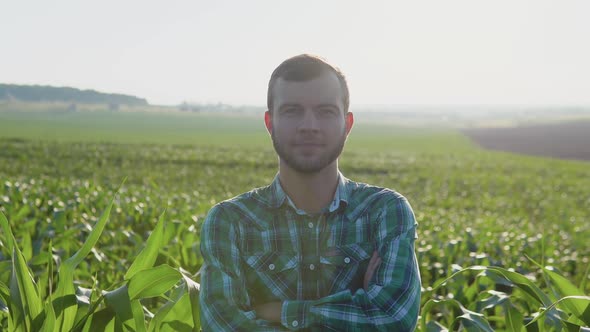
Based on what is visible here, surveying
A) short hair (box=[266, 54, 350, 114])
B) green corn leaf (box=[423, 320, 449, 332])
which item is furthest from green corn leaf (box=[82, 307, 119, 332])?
green corn leaf (box=[423, 320, 449, 332])

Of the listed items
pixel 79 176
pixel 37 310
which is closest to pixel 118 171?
pixel 79 176

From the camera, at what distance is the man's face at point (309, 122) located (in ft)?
6.63

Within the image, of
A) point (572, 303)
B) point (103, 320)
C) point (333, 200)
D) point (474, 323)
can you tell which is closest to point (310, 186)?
point (333, 200)

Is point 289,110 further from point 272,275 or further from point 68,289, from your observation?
point 68,289

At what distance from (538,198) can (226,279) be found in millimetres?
16181

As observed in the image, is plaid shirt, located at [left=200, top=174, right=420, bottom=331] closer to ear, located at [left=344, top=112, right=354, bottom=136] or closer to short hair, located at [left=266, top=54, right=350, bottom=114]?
ear, located at [left=344, top=112, right=354, bottom=136]

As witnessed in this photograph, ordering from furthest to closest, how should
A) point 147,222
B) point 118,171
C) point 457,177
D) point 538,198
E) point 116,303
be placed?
point 457,177
point 118,171
point 538,198
point 147,222
point 116,303

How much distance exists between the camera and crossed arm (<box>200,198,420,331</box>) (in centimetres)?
194

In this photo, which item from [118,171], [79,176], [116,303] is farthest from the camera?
[118,171]

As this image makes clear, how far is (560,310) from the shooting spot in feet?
7.29

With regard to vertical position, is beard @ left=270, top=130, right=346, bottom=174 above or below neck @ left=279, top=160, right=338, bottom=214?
above

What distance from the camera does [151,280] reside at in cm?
204

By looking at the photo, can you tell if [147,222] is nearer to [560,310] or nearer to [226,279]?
[226,279]

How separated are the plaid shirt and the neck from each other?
0.10ft
